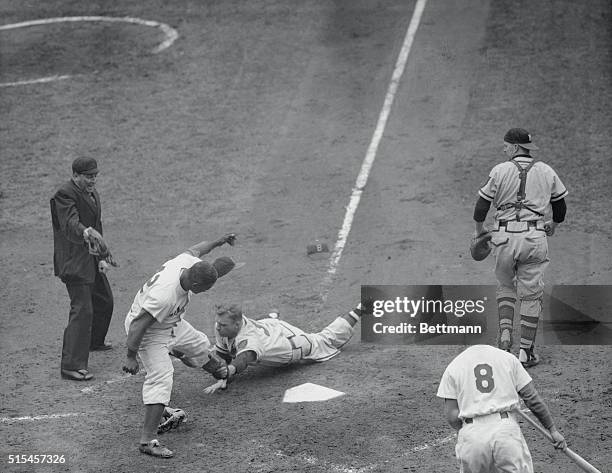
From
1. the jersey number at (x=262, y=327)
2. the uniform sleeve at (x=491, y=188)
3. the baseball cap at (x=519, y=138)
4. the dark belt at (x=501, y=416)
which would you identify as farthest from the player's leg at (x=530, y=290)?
the dark belt at (x=501, y=416)

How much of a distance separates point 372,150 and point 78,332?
6.69 metres

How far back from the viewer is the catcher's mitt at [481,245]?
9875 mm

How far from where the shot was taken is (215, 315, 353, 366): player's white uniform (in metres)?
9.63

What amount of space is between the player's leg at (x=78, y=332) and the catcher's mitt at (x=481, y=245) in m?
3.92

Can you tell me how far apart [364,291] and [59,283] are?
12.8ft

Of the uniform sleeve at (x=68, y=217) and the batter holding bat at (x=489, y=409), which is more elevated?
the uniform sleeve at (x=68, y=217)

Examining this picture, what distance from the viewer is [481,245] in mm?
9945

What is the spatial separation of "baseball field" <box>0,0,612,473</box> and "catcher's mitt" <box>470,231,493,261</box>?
107 centimetres

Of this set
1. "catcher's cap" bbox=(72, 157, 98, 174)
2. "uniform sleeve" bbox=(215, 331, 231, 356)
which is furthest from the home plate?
"catcher's cap" bbox=(72, 157, 98, 174)

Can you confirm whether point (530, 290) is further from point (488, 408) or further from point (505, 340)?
point (488, 408)

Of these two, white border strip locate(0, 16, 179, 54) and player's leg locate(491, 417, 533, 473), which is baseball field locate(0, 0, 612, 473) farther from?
player's leg locate(491, 417, 533, 473)

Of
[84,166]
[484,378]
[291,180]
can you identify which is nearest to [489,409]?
[484,378]

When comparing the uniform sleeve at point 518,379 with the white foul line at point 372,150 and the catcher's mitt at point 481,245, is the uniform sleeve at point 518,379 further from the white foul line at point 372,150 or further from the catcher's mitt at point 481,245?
the white foul line at point 372,150

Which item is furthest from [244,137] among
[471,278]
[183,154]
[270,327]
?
[270,327]
